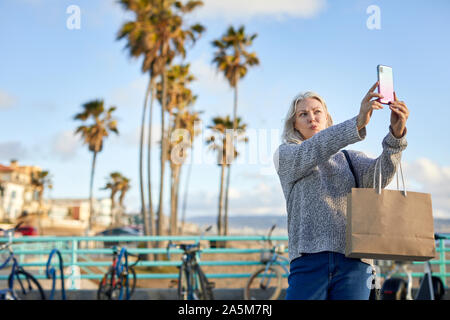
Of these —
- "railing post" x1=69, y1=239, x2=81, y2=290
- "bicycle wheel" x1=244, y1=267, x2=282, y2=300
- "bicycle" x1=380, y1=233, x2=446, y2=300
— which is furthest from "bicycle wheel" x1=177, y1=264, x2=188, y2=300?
"bicycle" x1=380, y1=233, x2=446, y2=300

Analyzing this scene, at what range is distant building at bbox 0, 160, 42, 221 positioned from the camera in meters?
55.8

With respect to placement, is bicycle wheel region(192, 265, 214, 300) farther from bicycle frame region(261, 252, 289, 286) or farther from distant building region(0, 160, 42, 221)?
distant building region(0, 160, 42, 221)

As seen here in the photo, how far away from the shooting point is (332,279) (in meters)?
1.79

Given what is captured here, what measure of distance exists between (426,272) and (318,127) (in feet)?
12.9

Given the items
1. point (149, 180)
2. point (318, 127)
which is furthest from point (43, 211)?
point (318, 127)

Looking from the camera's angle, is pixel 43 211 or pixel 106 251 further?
pixel 43 211

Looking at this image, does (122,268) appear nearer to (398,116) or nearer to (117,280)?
(117,280)

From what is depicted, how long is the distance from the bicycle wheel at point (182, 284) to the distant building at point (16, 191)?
51.9 m

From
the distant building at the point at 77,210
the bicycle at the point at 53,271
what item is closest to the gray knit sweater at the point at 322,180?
the bicycle at the point at 53,271

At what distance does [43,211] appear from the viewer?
5875cm

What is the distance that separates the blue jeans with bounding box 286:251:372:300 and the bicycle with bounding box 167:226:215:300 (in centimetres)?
455

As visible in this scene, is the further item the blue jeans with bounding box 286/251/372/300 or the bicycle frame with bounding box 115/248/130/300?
the bicycle frame with bounding box 115/248/130/300

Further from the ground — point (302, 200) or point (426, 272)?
point (302, 200)
